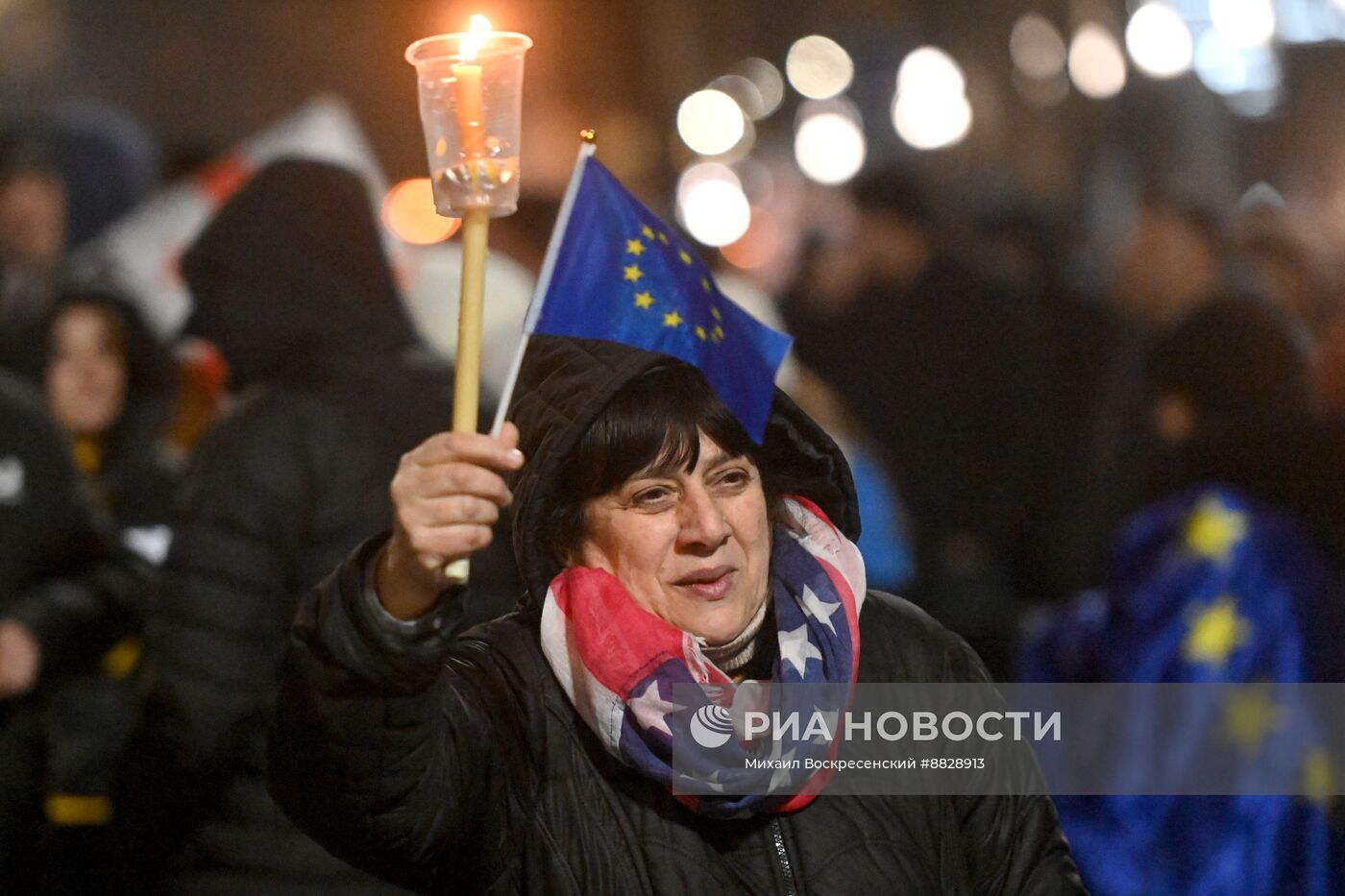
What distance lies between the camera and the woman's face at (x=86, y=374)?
16.3ft

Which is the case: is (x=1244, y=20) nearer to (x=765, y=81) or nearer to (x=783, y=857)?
(x=783, y=857)

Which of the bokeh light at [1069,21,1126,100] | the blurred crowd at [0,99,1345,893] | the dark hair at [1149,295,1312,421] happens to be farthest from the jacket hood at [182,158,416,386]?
the bokeh light at [1069,21,1126,100]

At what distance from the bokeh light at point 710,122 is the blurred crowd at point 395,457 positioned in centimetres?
1569

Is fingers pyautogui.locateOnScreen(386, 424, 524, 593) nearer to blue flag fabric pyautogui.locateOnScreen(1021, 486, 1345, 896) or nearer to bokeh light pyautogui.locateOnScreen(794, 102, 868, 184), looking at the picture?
blue flag fabric pyautogui.locateOnScreen(1021, 486, 1345, 896)

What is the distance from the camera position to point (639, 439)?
2.28 metres

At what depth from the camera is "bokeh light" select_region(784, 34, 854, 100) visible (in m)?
22.7

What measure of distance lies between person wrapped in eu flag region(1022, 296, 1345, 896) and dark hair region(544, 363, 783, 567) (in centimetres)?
236

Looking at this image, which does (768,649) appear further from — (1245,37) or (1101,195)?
(1101,195)

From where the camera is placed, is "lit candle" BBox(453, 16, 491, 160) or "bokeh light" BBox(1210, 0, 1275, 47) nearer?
"lit candle" BBox(453, 16, 491, 160)

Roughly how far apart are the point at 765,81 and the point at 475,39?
25197 millimetres

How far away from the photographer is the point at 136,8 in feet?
33.0

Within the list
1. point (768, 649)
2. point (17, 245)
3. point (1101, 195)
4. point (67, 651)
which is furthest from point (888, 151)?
point (768, 649)

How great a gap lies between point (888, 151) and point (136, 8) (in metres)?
10.5

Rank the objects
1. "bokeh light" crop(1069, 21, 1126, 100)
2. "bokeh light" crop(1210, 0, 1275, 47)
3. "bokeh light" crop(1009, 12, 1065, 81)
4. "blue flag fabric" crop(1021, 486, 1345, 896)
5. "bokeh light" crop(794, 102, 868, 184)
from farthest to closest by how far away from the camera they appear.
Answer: "bokeh light" crop(794, 102, 868, 184)
"bokeh light" crop(1009, 12, 1065, 81)
"bokeh light" crop(1069, 21, 1126, 100)
"bokeh light" crop(1210, 0, 1275, 47)
"blue flag fabric" crop(1021, 486, 1345, 896)
